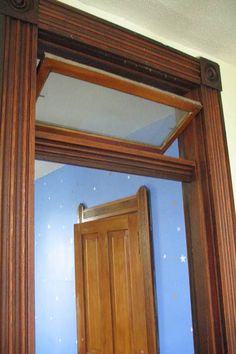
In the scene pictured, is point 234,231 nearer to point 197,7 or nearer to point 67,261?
point 197,7

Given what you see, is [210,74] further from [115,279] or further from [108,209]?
[115,279]

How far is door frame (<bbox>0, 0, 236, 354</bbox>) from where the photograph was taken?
0.76 metres

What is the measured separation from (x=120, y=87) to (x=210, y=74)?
449 millimetres

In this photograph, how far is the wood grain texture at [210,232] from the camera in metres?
1.13

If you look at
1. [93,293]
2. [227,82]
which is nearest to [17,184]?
[227,82]

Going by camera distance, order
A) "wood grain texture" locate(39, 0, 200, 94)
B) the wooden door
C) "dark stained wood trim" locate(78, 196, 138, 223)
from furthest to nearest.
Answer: "dark stained wood trim" locate(78, 196, 138, 223) < the wooden door < "wood grain texture" locate(39, 0, 200, 94)

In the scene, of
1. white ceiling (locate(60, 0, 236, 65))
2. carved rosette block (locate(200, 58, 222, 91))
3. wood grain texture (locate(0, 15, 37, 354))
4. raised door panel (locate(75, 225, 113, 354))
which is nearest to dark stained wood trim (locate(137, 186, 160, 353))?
raised door panel (locate(75, 225, 113, 354))

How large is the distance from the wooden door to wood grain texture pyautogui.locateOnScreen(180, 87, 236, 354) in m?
0.76

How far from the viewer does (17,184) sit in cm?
80

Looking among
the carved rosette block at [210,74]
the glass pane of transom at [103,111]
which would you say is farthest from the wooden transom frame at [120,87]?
the carved rosette block at [210,74]

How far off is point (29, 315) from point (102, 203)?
1751mm

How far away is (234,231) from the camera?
48.3 inches

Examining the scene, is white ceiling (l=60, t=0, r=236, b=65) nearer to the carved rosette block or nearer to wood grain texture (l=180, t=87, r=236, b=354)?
the carved rosette block

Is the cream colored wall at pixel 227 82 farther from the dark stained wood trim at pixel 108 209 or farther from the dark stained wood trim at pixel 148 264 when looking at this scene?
the dark stained wood trim at pixel 108 209
